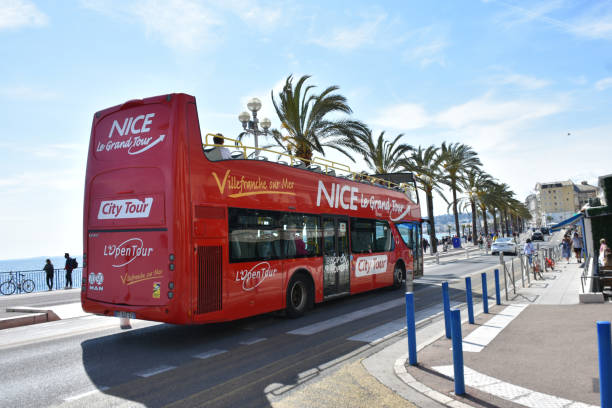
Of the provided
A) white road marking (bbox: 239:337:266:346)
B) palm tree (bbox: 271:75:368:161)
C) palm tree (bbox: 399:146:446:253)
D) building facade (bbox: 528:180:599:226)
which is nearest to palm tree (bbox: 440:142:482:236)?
palm tree (bbox: 399:146:446:253)

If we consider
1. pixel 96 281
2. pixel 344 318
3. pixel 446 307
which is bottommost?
pixel 344 318

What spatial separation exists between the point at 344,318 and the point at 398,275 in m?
5.79

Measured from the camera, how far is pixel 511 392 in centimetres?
493

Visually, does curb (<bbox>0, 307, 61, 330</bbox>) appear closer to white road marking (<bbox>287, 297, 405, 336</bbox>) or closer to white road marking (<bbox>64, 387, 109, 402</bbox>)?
white road marking (<bbox>64, 387, 109, 402</bbox>)

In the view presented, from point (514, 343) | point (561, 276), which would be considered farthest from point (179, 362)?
point (561, 276)

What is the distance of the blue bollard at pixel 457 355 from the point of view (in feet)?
16.3

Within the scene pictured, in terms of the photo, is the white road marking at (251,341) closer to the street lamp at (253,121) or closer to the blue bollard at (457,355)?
the blue bollard at (457,355)

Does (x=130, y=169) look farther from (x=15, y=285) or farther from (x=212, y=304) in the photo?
(x=15, y=285)

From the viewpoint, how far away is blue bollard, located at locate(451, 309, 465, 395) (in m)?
4.96

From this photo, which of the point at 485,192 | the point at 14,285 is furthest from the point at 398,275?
the point at 485,192

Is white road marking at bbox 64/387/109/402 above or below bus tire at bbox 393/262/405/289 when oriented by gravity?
below

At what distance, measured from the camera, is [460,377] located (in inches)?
196

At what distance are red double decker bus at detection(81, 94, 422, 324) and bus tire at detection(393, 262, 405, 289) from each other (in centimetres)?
574

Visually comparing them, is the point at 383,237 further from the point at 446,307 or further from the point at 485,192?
the point at 485,192
